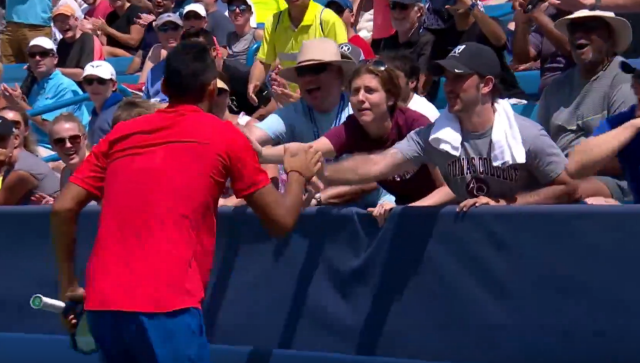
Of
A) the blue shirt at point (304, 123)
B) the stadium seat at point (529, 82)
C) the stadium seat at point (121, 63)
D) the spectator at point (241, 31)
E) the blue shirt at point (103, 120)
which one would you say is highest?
the blue shirt at point (304, 123)

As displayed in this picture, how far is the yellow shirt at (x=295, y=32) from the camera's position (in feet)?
24.3

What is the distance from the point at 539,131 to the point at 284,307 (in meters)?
1.46

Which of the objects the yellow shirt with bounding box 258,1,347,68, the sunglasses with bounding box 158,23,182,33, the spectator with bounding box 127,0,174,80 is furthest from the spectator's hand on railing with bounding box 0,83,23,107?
the yellow shirt with bounding box 258,1,347,68

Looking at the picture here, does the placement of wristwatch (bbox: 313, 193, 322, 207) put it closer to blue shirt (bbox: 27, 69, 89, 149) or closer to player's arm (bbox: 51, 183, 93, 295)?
player's arm (bbox: 51, 183, 93, 295)

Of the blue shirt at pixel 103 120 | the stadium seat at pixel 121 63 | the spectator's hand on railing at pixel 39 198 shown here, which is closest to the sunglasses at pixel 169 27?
the blue shirt at pixel 103 120

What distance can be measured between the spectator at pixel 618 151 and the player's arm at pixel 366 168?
28.7 inches

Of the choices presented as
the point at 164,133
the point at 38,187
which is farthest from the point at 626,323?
the point at 38,187

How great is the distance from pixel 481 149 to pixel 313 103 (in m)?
1.24

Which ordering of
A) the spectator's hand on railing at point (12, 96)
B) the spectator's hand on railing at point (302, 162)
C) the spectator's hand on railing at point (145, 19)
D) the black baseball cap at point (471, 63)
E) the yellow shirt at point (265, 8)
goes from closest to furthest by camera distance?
the spectator's hand on railing at point (302, 162), the black baseball cap at point (471, 63), the spectator's hand on railing at point (12, 96), the yellow shirt at point (265, 8), the spectator's hand on railing at point (145, 19)

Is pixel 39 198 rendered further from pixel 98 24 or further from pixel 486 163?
pixel 98 24

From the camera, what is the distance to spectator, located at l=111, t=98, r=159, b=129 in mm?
5234

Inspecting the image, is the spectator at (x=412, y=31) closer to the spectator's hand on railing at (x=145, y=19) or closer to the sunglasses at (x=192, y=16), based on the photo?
the sunglasses at (x=192, y=16)

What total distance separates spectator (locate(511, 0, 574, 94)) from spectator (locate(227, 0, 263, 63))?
2272 millimetres

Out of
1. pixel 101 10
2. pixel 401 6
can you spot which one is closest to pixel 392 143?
pixel 401 6
